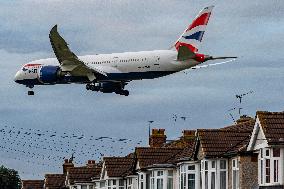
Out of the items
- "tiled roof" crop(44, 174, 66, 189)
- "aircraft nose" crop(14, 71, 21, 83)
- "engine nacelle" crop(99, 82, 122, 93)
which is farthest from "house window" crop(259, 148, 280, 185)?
"tiled roof" crop(44, 174, 66, 189)

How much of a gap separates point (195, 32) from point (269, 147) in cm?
3894

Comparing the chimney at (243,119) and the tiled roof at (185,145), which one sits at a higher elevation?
the chimney at (243,119)

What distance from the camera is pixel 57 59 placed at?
92000 millimetres

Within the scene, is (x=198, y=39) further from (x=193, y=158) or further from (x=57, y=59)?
(x=193, y=158)

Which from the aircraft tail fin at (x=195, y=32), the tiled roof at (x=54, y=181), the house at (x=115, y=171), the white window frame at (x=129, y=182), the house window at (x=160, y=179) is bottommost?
the house window at (x=160, y=179)

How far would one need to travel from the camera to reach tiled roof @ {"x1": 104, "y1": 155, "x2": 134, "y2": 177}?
85.8 metres

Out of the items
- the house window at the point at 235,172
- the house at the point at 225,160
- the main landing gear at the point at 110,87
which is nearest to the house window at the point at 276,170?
the house at the point at 225,160

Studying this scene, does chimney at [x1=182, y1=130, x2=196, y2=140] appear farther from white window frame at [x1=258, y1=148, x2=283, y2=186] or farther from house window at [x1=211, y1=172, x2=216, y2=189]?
white window frame at [x1=258, y1=148, x2=283, y2=186]

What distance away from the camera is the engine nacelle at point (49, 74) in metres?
87.3

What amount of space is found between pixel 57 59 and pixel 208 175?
1338 inches

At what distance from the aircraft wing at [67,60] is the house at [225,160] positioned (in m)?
24.9

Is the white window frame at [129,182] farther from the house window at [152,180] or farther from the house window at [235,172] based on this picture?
the house window at [235,172]

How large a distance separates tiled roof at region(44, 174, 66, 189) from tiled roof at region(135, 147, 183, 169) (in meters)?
32.8

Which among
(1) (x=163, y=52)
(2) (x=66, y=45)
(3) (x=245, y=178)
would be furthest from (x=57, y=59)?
(3) (x=245, y=178)
